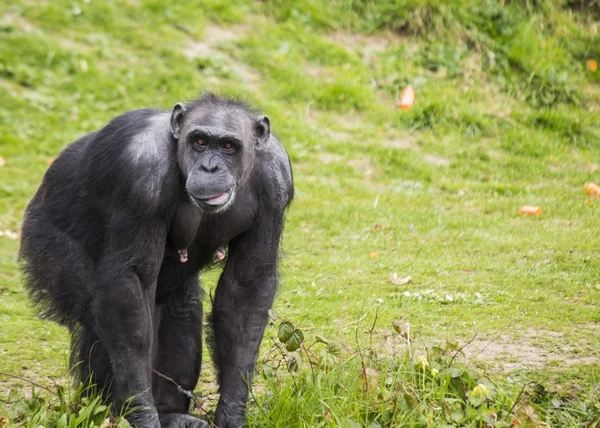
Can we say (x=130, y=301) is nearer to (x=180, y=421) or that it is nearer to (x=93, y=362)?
(x=93, y=362)

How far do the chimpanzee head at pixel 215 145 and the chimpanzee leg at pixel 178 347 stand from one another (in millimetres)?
1178

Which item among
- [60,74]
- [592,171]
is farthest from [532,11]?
[60,74]

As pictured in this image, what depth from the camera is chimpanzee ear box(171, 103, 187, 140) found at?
620cm

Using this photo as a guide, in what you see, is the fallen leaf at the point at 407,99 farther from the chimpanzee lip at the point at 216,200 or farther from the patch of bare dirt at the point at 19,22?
the chimpanzee lip at the point at 216,200

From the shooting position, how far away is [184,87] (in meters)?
14.3

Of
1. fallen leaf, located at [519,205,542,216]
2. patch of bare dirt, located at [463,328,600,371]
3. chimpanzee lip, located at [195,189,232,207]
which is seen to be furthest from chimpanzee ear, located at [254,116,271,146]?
fallen leaf, located at [519,205,542,216]

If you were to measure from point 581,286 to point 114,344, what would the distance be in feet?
15.8

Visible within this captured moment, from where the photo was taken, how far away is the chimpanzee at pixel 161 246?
6008 millimetres

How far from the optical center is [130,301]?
6.02 m

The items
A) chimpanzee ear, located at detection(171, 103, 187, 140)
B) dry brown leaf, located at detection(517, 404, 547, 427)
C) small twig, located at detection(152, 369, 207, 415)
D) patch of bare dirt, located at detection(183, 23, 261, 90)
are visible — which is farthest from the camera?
patch of bare dirt, located at detection(183, 23, 261, 90)

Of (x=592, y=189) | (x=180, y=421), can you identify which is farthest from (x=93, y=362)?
(x=592, y=189)

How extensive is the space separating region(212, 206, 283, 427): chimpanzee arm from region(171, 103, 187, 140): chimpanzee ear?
2.53ft

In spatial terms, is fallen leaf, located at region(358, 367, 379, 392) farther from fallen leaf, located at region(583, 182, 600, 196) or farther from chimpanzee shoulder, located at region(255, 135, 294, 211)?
fallen leaf, located at region(583, 182, 600, 196)

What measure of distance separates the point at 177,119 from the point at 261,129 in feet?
1.88
